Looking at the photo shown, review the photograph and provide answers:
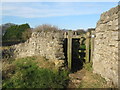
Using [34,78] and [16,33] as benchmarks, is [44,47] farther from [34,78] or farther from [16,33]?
[16,33]

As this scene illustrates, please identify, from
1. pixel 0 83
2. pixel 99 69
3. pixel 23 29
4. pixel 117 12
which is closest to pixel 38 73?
pixel 0 83

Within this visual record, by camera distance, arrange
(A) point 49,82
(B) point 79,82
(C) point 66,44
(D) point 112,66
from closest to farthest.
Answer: (D) point 112,66 < (A) point 49,82 < (B) point 79,82 < (C) point 66,44

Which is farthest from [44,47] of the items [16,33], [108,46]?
[16,33]

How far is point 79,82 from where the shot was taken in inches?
274

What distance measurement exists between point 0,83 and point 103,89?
4108mm

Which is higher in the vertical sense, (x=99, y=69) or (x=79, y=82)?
(x=99, y=69)

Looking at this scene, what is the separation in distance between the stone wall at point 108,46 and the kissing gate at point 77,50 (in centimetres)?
100

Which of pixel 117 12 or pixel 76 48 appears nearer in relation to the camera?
pixel 117 12

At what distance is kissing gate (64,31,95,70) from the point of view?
8.55 metres

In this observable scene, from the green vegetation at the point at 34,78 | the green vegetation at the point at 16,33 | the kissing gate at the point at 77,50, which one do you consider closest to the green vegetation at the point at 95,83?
the green vegetation at the point at 34,78

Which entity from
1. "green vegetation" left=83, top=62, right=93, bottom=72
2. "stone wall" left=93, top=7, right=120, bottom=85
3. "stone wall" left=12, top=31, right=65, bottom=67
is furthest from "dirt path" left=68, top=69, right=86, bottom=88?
"stone wall" left=12, top=31, right=65, bottom=67

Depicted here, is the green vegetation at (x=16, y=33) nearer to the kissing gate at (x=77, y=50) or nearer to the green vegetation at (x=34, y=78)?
the kissing gate at (x=77, y=50)

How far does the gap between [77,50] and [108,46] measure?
3.37 m

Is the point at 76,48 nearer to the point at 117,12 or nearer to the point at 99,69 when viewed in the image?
the point at 99,69
